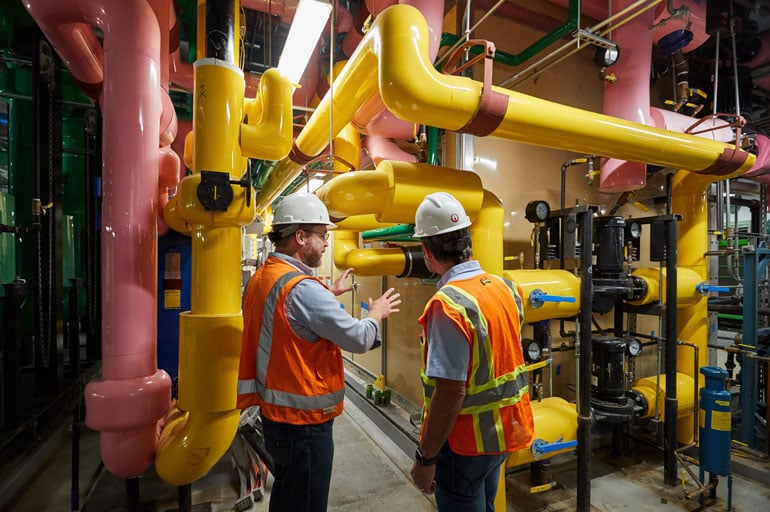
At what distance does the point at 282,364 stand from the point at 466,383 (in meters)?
0.78

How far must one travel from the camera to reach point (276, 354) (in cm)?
161

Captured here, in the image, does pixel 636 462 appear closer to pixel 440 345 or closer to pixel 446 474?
pixel 446 474

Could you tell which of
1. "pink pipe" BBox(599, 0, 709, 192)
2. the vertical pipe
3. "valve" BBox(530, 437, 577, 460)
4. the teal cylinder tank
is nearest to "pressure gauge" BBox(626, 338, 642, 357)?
the teal cylinder tank

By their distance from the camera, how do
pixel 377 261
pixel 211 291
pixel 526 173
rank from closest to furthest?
pixel 211 291
pixel 377 261
pixel 526 173

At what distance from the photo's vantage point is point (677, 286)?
3.03m

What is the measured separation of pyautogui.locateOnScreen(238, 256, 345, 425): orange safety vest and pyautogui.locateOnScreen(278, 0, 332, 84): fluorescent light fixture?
53.1 inches

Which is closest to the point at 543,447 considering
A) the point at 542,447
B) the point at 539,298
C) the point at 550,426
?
the point at 542,447

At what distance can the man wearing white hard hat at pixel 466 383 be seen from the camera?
1347mm

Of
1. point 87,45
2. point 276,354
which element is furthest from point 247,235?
point 276,354

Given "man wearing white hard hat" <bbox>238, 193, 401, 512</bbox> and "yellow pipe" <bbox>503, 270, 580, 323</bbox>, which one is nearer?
"man wearing white hard hat" <bbox>238, 193, 401, 512</bbox>

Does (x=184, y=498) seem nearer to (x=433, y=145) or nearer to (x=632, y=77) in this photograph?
(x=433, y=145)

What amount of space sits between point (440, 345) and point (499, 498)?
1590 millimetres

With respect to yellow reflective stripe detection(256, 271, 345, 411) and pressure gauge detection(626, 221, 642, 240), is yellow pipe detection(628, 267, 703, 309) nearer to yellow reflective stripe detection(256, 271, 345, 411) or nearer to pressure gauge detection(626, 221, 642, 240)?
pressure gauge detection(626, 221, 642, 240)

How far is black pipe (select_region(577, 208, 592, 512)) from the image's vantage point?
2.51m
